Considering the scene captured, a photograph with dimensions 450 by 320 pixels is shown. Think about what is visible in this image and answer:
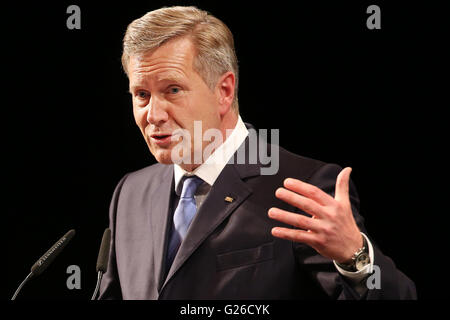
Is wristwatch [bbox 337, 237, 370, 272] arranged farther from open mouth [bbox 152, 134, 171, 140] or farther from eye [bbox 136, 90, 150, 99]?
eye [bbox 136, 90, 150, 99]

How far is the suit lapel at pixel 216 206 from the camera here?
2.54 meters

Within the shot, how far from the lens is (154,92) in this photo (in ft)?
8.58

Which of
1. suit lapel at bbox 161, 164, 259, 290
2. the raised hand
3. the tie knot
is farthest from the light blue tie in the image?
the raised hand

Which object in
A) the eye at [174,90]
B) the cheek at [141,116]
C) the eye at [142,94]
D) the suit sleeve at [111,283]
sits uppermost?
the eye at [174,90]

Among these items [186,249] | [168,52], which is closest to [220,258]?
[186,249]

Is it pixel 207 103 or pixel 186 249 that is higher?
pixel 207 103

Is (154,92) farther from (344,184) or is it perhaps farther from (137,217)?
(344,184)

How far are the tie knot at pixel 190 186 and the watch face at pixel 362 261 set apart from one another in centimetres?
82

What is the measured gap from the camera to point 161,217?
9.14ft

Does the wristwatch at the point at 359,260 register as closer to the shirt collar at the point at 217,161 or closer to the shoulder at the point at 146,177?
the shirt collar at the point at 217,161

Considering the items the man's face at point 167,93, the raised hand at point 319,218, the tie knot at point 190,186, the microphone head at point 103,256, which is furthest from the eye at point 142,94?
the raised hand at point 319,218

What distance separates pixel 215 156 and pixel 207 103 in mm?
225

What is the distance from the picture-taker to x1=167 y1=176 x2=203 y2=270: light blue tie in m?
2.70

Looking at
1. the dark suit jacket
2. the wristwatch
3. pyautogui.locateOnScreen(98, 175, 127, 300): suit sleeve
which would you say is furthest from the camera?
pyautogui.locateOnScreen(98, 175, 127, 300): suit sleeve
